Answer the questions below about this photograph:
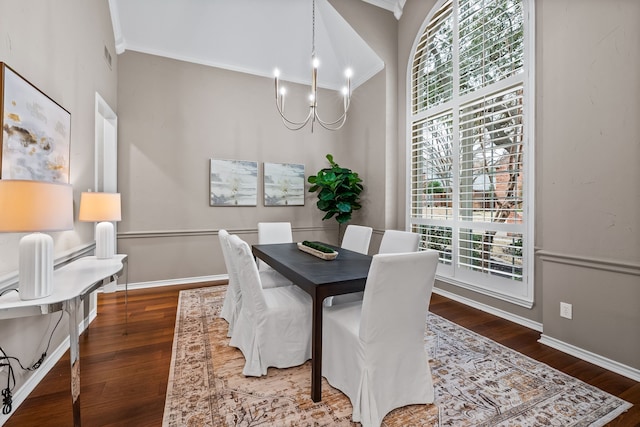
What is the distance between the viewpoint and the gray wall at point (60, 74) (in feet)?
5.73

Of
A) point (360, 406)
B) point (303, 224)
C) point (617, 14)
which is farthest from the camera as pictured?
point (303, 224)

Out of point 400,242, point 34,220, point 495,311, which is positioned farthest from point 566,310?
point 34,220

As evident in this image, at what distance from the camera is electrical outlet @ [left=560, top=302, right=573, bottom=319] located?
2.44 metres

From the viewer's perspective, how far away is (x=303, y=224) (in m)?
5.23

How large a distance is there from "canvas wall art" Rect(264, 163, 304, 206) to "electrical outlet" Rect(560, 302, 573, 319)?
367 cm

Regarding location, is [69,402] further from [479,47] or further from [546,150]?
[479,47]

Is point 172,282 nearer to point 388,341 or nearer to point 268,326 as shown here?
point 268,326

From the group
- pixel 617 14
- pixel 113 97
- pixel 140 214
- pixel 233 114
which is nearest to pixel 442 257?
pixel 617 14

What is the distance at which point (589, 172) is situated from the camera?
232 cm

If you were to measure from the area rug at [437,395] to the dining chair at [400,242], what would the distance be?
84cm

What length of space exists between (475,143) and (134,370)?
3821 mm

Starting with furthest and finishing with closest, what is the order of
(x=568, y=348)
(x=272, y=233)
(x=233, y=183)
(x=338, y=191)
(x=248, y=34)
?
(x=338, y=191)
(x=233, y=183)
(x=248, y=34)
(x=272, y=233)
(x=568, y=348)

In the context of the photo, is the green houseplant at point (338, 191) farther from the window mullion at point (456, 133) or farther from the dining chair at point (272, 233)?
the window mullion at point (456, 133)

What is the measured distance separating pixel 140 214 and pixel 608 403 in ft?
16.4
